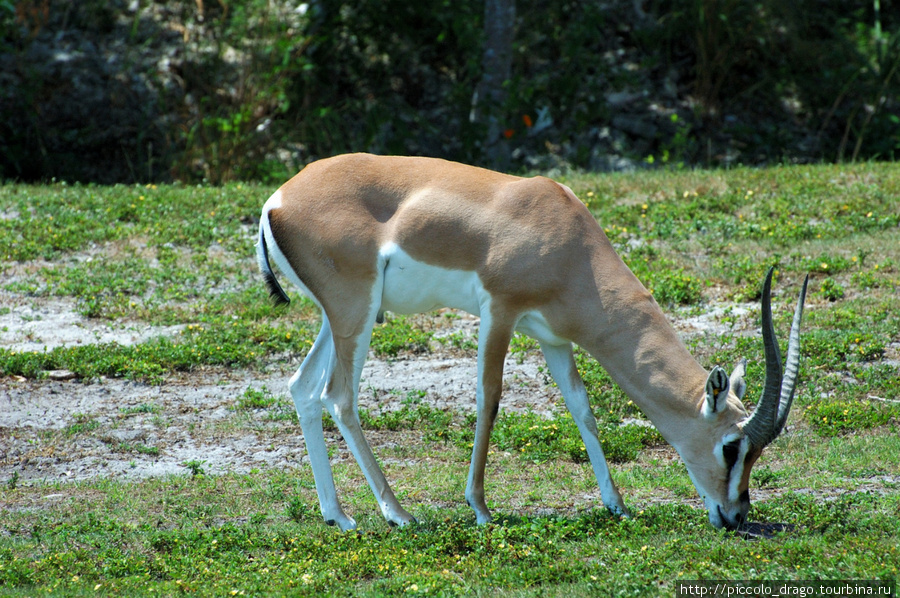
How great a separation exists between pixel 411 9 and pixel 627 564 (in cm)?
1212

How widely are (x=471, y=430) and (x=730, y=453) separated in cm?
223

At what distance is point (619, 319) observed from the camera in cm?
503

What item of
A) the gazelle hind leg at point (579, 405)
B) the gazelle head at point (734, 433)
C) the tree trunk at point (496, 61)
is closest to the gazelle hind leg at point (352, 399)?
the gazelle hind leg at point (579, 405)

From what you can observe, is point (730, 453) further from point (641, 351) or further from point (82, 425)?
point (82, 425)

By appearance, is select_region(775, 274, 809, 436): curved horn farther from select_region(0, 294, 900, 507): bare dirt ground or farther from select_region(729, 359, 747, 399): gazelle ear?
select_region(0, 294, 900, 507): bare dirt ground

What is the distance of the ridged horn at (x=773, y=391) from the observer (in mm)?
4578

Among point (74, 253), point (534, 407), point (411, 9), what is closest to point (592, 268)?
point (534, 407)

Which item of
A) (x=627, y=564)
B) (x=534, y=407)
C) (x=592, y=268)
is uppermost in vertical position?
(x=592, y=268)

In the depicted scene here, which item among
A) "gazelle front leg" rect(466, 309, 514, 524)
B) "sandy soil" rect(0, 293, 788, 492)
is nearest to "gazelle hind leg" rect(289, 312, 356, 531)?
"gazelle front leg" rect(466, 309, 514, 524)

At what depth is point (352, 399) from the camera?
5.23 meters

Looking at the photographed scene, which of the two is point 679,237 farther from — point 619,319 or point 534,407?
point 619,319

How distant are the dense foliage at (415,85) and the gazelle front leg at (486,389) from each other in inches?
321

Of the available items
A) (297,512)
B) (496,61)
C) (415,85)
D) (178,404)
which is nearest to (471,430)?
(297,512)

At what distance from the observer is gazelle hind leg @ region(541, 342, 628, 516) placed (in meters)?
5.21
